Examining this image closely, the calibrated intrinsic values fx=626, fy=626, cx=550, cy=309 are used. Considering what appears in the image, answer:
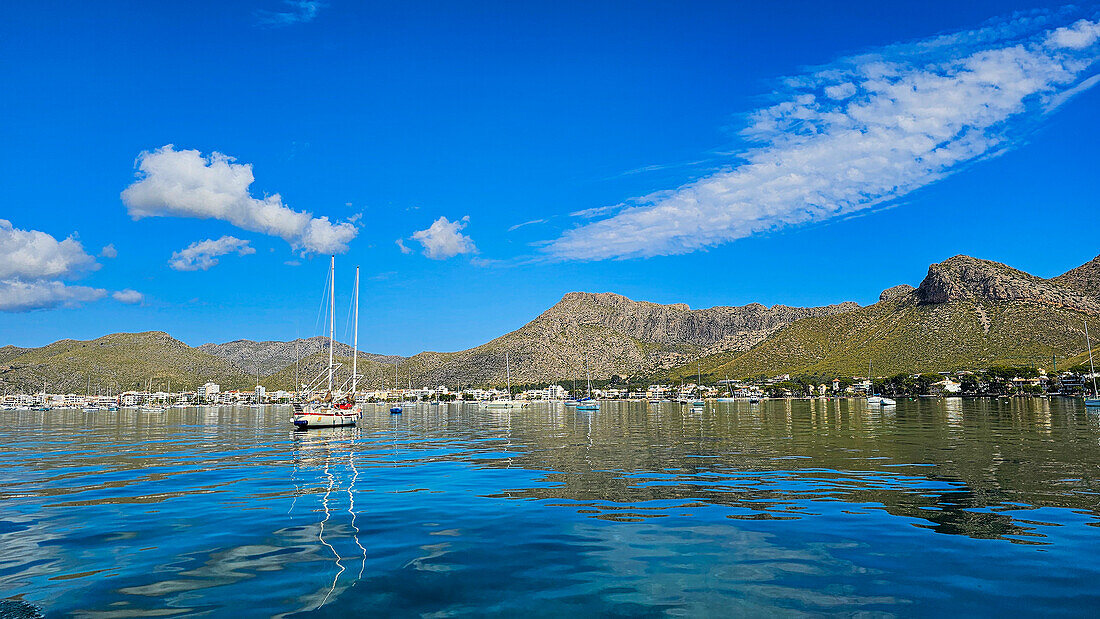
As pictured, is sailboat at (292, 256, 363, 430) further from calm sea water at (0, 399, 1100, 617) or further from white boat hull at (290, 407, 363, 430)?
calm sea water at (0, 399, 1100, 617)

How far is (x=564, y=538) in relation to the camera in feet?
54.1

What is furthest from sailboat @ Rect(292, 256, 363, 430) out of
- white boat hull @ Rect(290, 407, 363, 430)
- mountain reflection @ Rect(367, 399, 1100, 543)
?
mountain reflection @ Rect(367, 399, 1100, 543)

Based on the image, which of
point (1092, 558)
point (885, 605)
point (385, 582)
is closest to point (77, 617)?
point (385, 582)

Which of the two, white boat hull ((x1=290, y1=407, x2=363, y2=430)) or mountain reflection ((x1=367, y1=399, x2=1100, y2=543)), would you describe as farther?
white boat hull ((x1=290, y1=407, x2=363, y2=430))

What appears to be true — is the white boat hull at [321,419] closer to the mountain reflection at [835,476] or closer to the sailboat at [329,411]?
the sailboat at [329,411]

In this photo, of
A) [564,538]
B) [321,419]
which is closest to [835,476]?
[564,538]

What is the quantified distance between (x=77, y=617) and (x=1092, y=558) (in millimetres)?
19961

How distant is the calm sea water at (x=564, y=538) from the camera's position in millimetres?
11414

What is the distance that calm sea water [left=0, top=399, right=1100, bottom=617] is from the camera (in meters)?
11.4

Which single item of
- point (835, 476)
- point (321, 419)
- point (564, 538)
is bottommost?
point (321, 419)

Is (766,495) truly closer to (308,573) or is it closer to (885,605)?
(885,605)

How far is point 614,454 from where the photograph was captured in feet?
135

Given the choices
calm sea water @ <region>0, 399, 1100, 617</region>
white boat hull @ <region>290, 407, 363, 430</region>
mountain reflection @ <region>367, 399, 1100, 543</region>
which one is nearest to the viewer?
calm sea water @ <region>0, 399, 1100, 617</region>

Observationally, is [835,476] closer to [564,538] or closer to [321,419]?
[564,538]
